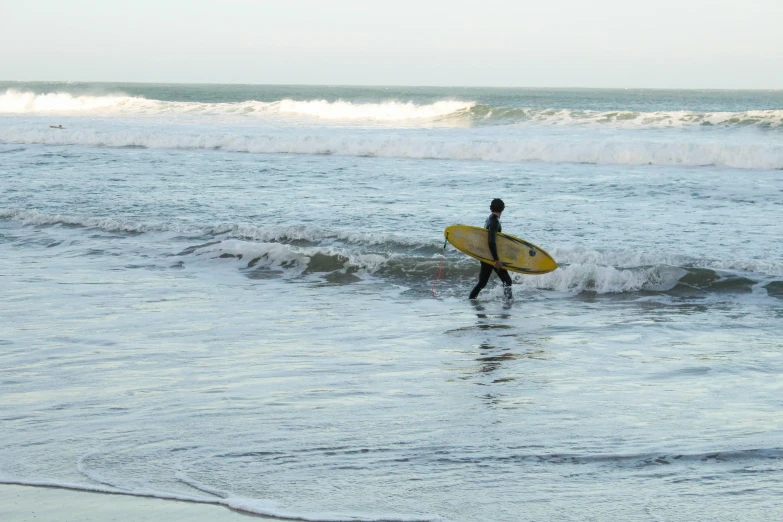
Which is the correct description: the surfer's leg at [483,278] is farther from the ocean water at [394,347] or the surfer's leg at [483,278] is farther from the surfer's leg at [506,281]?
the ocean water at [394,347]

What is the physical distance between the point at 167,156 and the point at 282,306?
2083cm

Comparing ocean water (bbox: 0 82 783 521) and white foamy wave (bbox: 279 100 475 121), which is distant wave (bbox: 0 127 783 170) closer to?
ocean water (bbox: 0 82 783 521)

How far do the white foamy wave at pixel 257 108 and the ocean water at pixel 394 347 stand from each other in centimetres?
2655

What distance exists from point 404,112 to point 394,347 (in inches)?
1639

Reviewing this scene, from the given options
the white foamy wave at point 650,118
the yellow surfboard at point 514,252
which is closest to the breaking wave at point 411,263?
the yellow surfboard at point 514,252

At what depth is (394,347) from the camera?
8.23 metres

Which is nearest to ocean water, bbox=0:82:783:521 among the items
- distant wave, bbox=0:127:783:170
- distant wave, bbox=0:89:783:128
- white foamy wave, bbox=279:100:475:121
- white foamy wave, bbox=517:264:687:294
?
white foamy wave, bbox=517:264:687:294

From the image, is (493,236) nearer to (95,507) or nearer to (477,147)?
(95,507)

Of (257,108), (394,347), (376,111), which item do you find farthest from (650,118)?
(394,347)

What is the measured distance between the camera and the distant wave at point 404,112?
126 ft

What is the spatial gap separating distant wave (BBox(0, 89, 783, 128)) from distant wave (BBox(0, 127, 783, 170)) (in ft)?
24.7

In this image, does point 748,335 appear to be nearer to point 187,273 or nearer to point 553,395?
point 553,395

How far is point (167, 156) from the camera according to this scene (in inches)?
1171

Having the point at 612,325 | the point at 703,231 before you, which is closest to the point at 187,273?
the point at 612,325
